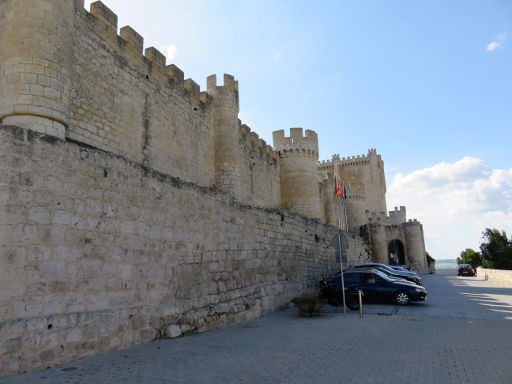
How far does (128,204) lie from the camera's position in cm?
597

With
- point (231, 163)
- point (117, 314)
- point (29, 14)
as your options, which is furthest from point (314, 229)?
point (29, 14)

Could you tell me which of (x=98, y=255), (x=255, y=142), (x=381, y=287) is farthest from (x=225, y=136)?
(x=98, y=255)

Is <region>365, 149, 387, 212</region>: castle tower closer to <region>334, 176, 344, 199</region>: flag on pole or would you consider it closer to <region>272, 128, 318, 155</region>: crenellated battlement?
<region>272, 128, 318, 155</region>: crenellated battlement

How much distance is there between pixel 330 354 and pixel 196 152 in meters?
10.4

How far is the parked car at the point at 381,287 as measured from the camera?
38.2 feet

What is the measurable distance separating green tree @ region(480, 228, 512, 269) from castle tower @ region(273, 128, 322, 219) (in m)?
30.0

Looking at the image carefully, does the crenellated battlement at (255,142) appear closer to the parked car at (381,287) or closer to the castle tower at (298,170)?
the castle tower at (298,170)

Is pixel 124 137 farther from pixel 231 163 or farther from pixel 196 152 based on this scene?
pixel 231 163

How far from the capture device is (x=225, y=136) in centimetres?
1603

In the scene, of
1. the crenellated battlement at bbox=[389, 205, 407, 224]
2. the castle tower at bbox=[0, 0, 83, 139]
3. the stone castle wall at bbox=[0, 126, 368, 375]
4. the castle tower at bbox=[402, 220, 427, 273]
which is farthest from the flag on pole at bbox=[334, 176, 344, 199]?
the crenellated battlement at bbox=[389, 205, 407, 224]

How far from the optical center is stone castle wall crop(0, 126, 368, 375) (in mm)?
4430

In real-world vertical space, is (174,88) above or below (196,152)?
above

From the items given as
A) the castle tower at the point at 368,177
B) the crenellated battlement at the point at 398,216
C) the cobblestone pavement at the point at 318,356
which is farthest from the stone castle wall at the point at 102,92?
the castle tower at the point at 368,177

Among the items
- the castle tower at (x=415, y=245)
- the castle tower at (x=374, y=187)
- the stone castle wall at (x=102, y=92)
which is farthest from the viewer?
the castle tower at (x=374, y=187)
